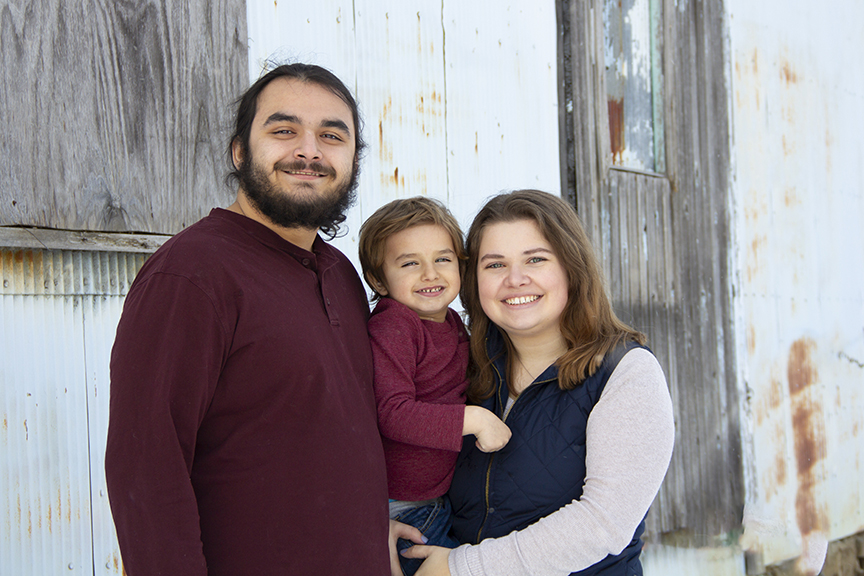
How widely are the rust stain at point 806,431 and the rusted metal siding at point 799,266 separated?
0.02 m

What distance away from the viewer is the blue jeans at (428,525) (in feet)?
6.63

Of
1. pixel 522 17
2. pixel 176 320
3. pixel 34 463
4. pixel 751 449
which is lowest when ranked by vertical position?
pixel 751 449

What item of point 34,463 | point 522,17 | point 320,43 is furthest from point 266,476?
point 522,17

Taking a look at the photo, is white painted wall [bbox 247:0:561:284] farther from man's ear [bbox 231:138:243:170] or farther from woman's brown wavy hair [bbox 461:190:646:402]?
woman's brown wavy hair [bbox 461:190:646:402]

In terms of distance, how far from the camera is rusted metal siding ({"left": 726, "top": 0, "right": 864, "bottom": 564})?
5324 mm

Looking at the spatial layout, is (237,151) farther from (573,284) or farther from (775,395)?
(775,395)

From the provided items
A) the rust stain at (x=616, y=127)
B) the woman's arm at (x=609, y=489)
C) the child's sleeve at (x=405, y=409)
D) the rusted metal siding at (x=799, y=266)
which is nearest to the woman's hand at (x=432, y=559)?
the woman's arm at (x=609, y=489)

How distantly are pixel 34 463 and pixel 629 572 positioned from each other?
1.99 m

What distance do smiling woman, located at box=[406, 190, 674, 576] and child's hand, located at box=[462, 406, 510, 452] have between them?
0.21 feet

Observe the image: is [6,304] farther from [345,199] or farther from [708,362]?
[708,362]

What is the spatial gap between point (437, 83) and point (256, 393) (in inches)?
102

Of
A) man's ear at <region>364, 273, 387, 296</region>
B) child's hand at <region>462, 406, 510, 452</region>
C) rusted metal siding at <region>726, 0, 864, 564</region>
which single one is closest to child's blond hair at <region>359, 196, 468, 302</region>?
man's ear at <region>364, 273, 387, 296</region>

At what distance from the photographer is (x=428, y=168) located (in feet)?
12.0

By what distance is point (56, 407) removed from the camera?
234 centimetres
